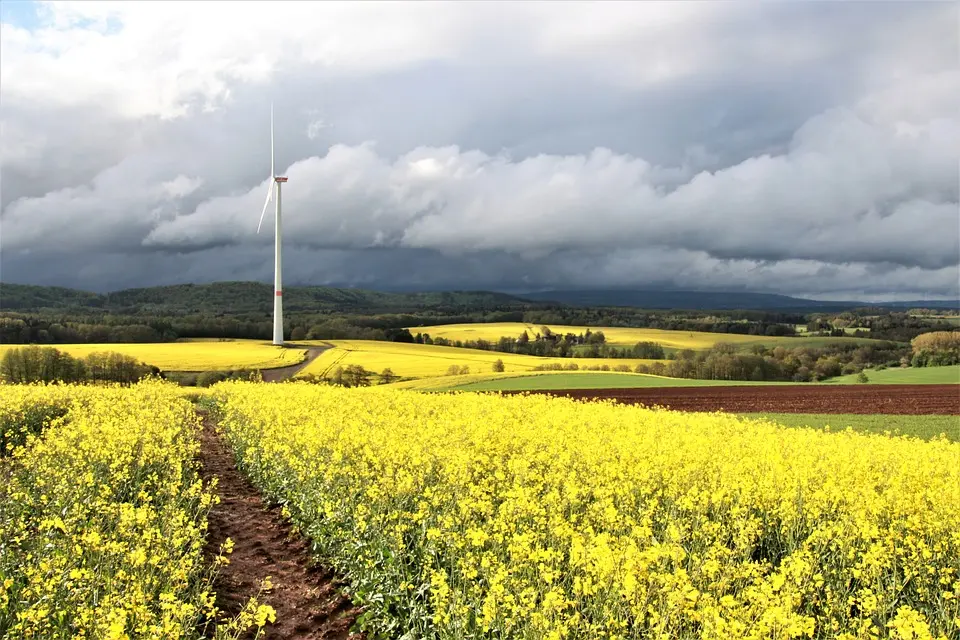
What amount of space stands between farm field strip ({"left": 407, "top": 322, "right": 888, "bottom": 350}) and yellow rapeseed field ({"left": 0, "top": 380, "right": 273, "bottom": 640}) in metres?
67.7

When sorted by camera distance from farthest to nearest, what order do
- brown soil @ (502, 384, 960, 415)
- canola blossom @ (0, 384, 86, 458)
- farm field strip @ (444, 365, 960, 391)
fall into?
farm field strip @ (444, 365, 960, 391)
brown soil @ (502, 384, 960, 415)
canola blossom @ (0, 384, 86, 458)

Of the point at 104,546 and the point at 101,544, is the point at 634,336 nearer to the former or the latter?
the point at 101,544

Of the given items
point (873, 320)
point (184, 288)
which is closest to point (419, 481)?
point (873, 320)

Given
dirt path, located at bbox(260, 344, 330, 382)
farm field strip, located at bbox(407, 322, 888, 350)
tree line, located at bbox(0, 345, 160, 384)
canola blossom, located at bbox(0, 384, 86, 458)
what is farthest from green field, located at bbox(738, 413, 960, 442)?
farm field strip, located at bbox(407, 322, 888, 350)

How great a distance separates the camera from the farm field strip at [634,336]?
8394 cm

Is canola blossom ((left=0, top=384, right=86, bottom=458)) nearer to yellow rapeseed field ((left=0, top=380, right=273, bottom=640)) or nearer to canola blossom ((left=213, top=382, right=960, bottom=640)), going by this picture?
yellow rapeseed field ((left=0, top=380, right=273, bottom=640))

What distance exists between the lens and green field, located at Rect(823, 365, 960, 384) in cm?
5744

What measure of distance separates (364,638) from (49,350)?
5096 centimetres

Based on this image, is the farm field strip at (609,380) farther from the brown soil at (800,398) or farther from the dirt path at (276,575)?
the dirt path at (276,575)

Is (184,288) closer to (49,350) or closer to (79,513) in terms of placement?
(49,350)

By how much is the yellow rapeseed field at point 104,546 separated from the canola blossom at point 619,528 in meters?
1.85

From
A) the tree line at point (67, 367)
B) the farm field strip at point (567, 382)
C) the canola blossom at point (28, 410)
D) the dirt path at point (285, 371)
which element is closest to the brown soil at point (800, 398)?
the farm field strip at point (567, 382)

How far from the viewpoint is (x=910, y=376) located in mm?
61656

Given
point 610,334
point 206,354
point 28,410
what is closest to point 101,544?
point 28,410
